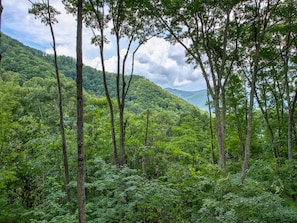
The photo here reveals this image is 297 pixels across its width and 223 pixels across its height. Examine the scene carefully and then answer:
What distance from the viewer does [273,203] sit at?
4914 millimetres

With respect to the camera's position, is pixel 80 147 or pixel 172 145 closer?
pixel 80 147

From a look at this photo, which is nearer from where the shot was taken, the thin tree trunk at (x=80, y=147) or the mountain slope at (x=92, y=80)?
the thin tree trunk at (x=80, y=147)

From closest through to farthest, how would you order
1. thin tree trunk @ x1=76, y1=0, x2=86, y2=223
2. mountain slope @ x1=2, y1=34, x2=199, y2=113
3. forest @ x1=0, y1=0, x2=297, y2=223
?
1. thin tree trunk @ x1=76, y1=0, x2=86, y2=223
2. forest @ x1=0, y1=0, x2=297, y2=223
3. mountain slope @ x1=2, y1=34, x2=199, y2=113

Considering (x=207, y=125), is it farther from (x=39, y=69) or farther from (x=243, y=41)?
(x=39, y=69)

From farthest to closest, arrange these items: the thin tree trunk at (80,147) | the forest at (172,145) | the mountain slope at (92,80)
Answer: the mountain slope at (92,80), the forest at (172,145), the thin tree trunk at (80,147)

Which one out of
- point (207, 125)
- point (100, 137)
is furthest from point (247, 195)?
point (207, 125)

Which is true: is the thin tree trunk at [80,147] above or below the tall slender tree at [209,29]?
below

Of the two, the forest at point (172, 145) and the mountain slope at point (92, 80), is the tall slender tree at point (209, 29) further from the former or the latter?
the mountain slope at point (92, 80)

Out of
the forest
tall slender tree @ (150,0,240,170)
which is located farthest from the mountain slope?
tall slender tree @ (150,0,240,170)

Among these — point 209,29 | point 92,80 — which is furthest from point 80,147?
point 92,80

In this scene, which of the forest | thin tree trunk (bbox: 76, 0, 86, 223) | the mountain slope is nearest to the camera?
thin tree trunk (bbox: 76, 0, 86, 223)

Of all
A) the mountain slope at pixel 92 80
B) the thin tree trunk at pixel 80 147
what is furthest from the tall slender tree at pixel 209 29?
the mountain slope at pixel 92 80

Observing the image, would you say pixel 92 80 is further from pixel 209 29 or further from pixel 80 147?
pixel 80 147

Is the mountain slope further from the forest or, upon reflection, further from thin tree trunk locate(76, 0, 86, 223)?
thin tree trunk locate(76, 0, 86, 223)
